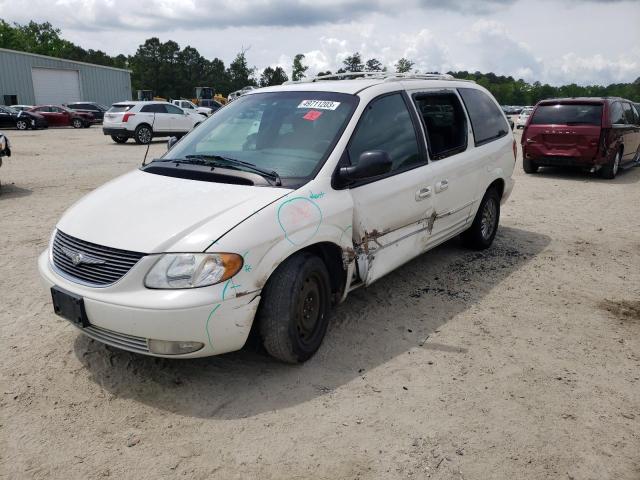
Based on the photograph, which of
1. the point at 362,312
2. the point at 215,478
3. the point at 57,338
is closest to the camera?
the point at 215,478

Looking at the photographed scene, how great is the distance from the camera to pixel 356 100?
402 cm

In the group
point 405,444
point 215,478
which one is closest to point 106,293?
point 215,478

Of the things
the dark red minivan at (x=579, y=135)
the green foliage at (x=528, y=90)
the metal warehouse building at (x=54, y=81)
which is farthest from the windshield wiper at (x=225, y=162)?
the green foliage at (x=528, y=90)

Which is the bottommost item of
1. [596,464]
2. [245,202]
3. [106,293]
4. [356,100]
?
[596,464]

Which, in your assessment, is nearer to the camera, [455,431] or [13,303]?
[455,431]

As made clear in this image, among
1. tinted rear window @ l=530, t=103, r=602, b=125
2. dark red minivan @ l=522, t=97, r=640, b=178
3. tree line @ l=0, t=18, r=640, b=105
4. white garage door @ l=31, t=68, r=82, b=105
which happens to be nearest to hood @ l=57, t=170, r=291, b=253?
dark red minivan @ l=522, t=97, r=640, b=178

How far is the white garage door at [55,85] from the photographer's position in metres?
42.9

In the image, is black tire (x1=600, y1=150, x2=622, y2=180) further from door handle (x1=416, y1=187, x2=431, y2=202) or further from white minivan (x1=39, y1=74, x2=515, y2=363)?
door handle (x1=416, y1=187, x2=431, y2=202)

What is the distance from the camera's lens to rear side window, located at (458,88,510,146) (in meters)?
5.48

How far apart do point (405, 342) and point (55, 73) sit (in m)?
48.1

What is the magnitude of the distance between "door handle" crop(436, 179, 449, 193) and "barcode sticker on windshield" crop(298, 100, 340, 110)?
1.23 metres

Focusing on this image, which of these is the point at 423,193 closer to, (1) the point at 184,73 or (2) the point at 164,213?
(2) the point at 164,213

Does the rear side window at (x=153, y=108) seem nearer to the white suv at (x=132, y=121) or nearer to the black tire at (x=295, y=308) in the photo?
the white suv at (x=132, y=121)

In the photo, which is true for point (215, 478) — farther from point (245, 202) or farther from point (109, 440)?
point (245, 202)
